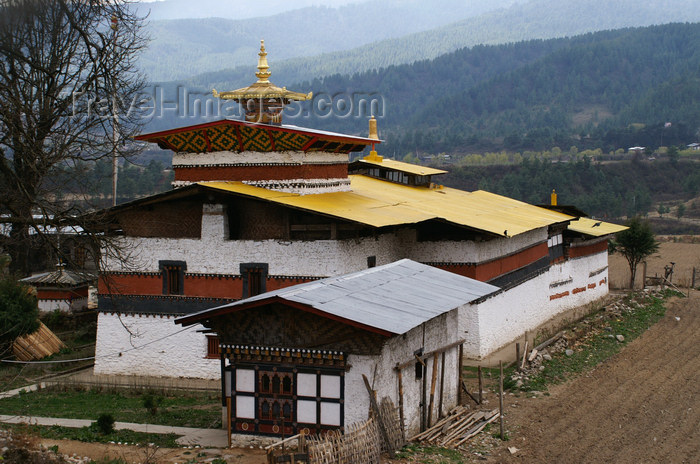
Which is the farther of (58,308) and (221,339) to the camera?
(58,308)

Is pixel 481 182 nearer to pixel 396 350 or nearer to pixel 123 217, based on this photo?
pixel 123 217

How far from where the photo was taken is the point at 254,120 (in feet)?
99.6

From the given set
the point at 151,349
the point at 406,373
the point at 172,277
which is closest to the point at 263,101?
the point at 172,277

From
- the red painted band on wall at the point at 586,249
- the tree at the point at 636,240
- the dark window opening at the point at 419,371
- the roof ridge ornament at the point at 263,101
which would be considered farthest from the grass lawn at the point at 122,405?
the tree at the point at 636,240

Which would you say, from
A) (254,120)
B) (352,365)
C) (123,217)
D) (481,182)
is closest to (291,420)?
(352,365)

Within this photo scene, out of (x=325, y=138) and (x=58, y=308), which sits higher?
(x=325, y=138)

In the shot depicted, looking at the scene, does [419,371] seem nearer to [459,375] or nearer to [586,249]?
[459,375]

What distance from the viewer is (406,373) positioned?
1798cm

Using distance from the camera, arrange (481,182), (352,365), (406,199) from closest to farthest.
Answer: (352,365), (406,199), (481,182)

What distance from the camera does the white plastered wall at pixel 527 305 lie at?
28250mm

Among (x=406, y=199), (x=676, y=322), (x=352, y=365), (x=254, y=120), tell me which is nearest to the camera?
(x=352, y=365)

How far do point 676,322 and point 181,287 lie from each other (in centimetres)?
1927

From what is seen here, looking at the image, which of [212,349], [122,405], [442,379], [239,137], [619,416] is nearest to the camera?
[442,379]

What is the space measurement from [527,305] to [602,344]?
4810mm
